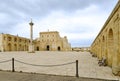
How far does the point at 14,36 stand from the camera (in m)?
52.6

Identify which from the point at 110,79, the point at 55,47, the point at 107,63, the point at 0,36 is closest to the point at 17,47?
the point at 0,36

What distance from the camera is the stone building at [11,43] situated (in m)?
46.7

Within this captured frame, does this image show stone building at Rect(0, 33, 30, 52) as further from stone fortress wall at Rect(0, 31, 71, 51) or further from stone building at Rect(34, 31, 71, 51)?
stone building at Rect(34, 31, 71, 51)

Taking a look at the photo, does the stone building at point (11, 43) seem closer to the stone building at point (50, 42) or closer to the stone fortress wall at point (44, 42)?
the stone fortress wall at point (44, 42)

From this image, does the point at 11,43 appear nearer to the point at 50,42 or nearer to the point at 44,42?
the point at 44,42

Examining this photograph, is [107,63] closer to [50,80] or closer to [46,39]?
[50,80]

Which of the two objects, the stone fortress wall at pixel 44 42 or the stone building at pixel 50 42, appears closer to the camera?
the stone fortress wall at pixel 44 42

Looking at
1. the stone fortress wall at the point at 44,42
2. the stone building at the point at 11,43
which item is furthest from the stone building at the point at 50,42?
the stone building at the point at 11,43

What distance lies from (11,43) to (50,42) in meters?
18.1

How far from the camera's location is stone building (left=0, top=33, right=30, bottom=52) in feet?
153

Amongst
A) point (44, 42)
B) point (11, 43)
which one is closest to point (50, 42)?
point (44, 42)

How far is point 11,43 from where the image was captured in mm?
50344

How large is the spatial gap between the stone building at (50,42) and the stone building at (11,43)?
7.13m

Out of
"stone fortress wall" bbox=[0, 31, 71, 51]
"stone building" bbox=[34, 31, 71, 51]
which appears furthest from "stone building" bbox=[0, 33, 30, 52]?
"stone building" bbox=[34, 31, 71, 51]
